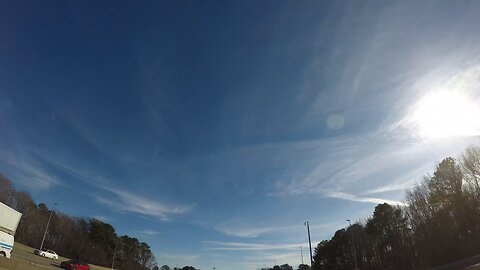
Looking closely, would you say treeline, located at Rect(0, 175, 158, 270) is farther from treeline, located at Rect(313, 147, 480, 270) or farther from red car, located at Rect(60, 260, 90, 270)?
treeline, located at Rect(313, 147, 480, 270)

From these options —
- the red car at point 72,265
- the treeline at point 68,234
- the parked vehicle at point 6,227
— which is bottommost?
the red car at point 72,265

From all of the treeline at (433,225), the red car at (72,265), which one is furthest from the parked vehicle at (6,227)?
the treeline at (433,225)

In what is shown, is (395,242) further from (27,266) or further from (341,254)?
(27,266)

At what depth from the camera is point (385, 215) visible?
65062 mm

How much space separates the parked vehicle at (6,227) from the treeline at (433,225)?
5056cm

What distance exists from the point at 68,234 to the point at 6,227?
89.3 metres

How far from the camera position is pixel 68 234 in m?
96.7

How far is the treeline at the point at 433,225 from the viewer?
44625 millimetres

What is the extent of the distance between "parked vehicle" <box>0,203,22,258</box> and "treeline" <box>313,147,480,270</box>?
50.6 meters

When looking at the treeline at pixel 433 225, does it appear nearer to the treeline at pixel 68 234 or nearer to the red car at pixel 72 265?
the red car at pixel 72 265

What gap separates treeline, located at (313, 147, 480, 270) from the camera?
4462 cm

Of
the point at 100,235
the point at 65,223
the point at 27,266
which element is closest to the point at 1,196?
the point at 65,223

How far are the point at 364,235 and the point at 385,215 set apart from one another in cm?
1547

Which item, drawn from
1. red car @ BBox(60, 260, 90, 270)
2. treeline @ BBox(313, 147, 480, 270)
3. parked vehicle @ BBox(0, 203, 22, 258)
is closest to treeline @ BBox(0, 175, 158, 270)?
red car @ BBox(60, 260, 90, 270)
